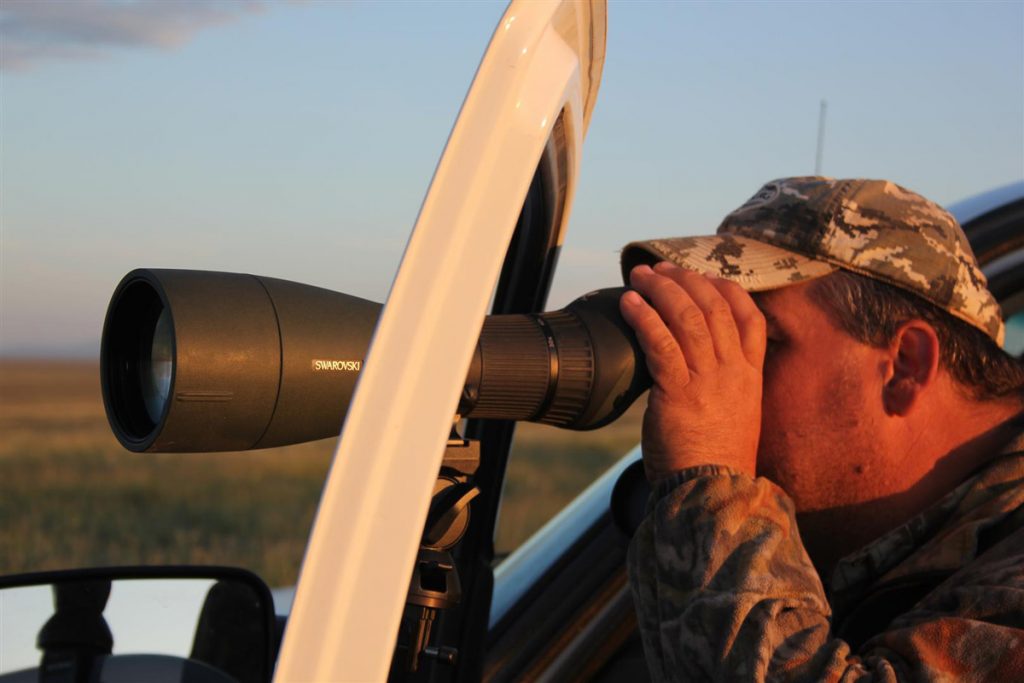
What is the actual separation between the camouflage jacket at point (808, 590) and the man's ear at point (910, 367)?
0.49 feet

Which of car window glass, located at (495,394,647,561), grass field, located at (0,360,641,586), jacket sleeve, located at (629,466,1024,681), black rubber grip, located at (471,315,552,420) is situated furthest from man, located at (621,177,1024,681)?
car window glass, located at (495,394,647,561)

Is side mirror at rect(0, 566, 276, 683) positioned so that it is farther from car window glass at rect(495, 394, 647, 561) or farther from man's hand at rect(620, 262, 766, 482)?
car window glass at rect(495, 394, 647, 561)

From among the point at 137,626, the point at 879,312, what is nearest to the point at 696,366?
the point at 879,312

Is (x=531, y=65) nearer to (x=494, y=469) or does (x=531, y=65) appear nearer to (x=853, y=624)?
(x=494, y=469)

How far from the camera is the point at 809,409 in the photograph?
5.98 feet

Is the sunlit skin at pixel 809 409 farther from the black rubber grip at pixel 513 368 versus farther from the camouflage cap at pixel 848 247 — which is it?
the black rubber grip at pixel 513 368

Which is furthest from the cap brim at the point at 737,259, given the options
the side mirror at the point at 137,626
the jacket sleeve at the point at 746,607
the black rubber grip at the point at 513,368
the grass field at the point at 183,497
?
the grass field at the point at 183,497

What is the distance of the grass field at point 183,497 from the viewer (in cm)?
1302

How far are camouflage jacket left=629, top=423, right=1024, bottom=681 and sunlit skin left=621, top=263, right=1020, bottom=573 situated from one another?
0.28ft

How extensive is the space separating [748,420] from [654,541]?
0.21 meters

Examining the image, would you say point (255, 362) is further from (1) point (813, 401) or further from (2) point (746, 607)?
(1) point (813, 401)

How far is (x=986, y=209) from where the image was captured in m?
2.34

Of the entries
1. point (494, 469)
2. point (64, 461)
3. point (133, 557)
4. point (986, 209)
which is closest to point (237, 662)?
point (494, 469)

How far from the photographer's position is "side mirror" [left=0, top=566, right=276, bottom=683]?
5.20 ft
